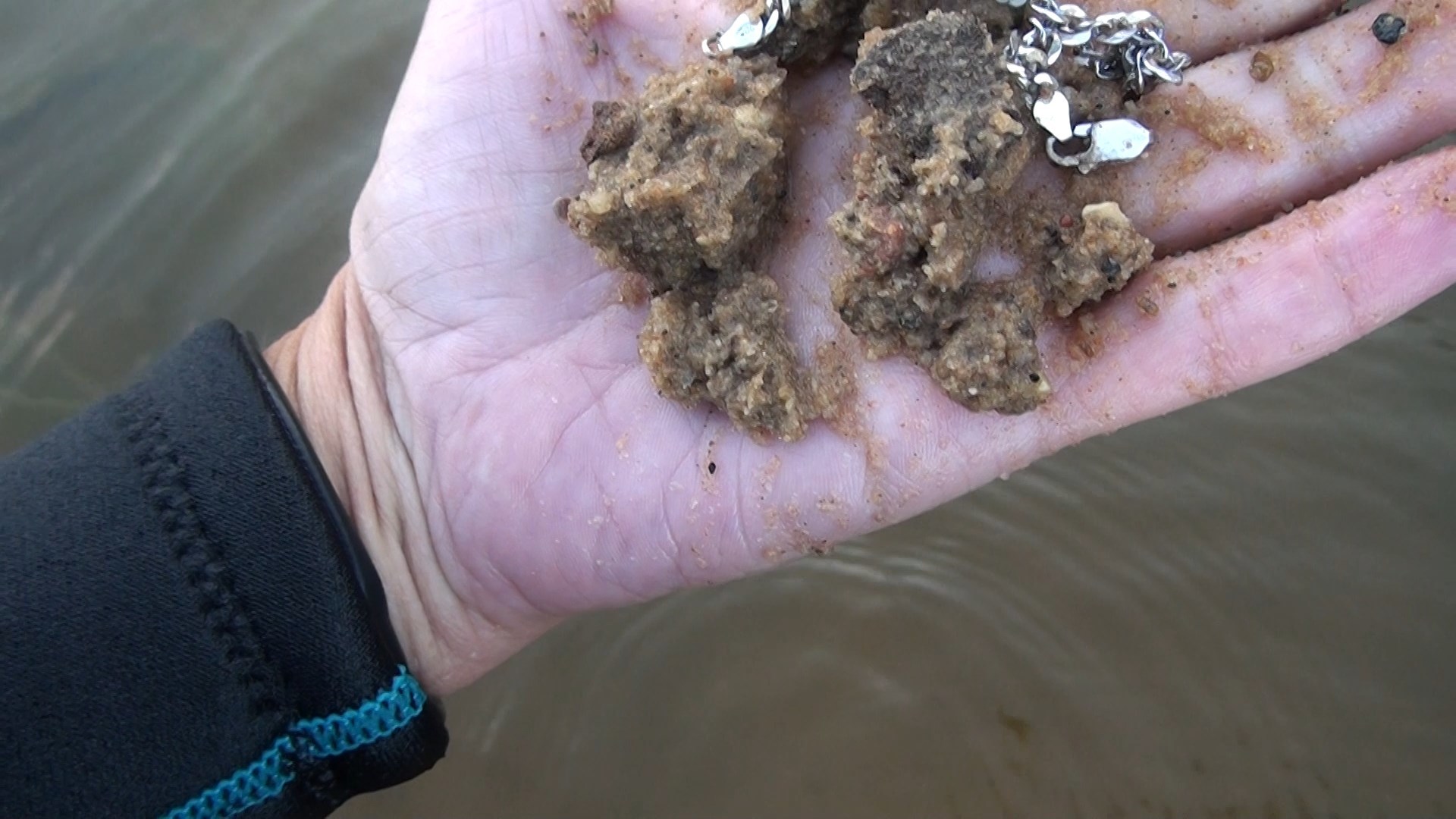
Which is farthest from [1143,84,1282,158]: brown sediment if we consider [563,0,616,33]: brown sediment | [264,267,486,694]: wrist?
[264,267,486,694]: wrist

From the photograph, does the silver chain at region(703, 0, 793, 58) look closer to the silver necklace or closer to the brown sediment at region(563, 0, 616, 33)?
the silver necklace

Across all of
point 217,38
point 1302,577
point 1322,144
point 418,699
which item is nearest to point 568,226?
point 418,699

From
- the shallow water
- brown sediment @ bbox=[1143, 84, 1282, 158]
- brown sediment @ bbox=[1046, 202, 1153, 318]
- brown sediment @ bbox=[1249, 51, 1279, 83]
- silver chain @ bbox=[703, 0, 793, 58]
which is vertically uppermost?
silver chain @ bbox=[703, 0, 793, 58]

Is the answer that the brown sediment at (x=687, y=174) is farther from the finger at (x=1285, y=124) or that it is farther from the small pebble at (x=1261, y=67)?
the small pebble at (x=1261, y=67)

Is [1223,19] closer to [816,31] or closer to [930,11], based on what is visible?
[930,11]

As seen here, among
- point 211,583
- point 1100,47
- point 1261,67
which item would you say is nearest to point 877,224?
point 1100,47

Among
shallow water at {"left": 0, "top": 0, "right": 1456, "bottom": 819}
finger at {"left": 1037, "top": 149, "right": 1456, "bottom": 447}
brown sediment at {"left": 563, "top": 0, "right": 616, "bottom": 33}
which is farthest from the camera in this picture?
shallow water at {"left": 0, "top": 0, "right": 1456, "bottom": 819}

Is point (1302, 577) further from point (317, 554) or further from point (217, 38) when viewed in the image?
point (217, 38)
